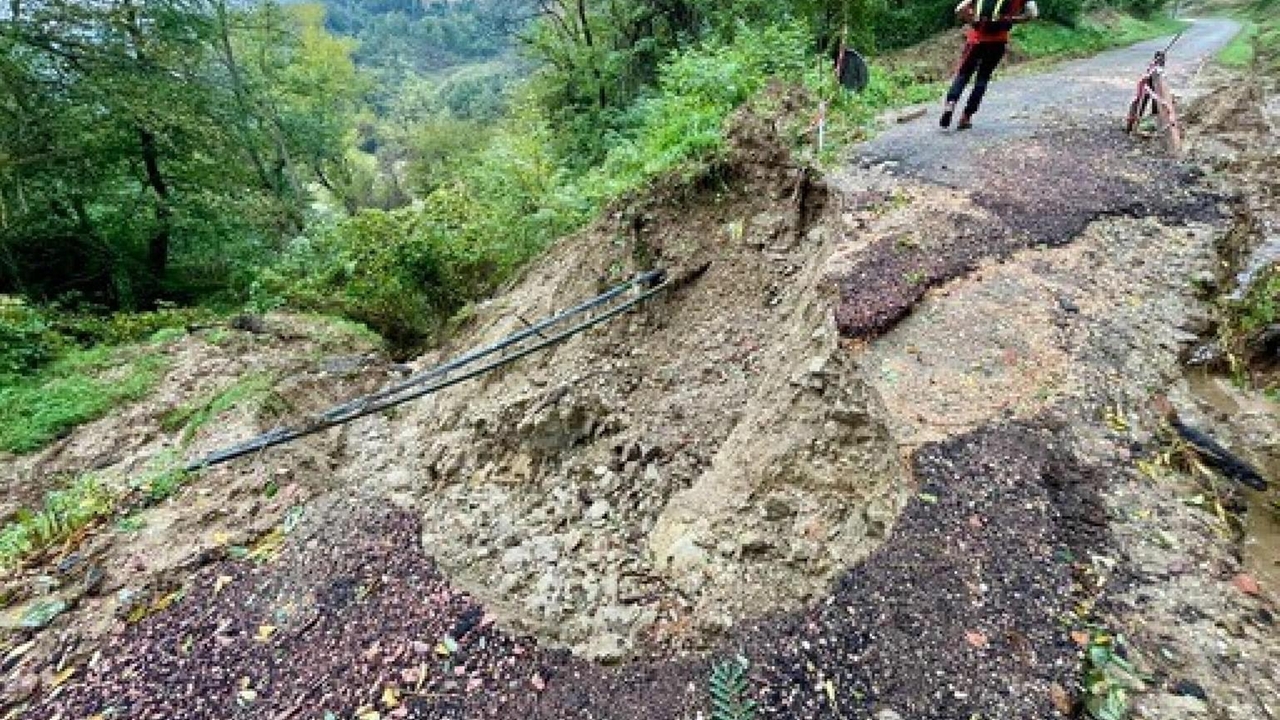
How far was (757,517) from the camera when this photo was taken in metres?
2.81

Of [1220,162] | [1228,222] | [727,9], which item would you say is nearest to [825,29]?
[727,9]

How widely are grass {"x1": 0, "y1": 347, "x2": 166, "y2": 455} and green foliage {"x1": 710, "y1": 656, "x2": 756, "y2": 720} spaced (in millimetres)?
6070

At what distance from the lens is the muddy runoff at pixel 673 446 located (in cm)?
270

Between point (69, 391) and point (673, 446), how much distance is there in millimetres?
5918

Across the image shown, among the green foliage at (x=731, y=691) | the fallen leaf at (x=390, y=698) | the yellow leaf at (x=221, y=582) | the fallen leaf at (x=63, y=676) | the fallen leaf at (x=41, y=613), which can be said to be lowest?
the green foliage at (x=731, y=691)

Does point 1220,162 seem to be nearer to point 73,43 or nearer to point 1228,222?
point 1228,222

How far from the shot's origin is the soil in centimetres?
237

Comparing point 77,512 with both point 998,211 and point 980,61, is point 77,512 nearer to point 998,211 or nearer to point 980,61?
point 998,211

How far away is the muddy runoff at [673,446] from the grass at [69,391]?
2.92 m

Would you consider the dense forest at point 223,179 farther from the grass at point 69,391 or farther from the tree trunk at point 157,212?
the grass at point 69,391

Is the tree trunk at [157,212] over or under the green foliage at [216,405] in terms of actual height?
over

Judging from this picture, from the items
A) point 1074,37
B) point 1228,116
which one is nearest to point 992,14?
point 1228,116

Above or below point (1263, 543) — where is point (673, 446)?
above

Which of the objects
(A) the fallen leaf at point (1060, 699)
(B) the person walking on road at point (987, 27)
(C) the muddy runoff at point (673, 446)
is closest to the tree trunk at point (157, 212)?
(C) the muddy runoff at point (673, 446)
